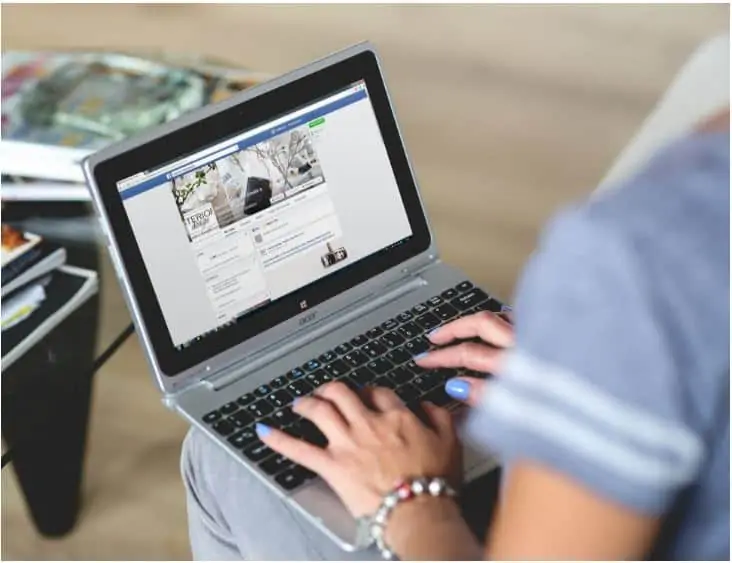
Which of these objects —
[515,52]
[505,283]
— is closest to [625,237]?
[505,283]

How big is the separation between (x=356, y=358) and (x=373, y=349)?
0.02 meters

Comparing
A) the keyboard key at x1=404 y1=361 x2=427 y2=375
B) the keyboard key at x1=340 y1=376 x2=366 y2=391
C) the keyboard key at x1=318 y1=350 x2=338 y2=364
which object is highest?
the keyboard key at x1=318 y1=350 x2=338 y2=364

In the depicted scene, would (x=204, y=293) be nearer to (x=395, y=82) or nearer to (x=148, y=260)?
(x=148, y=260)

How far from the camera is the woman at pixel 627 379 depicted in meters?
0.55

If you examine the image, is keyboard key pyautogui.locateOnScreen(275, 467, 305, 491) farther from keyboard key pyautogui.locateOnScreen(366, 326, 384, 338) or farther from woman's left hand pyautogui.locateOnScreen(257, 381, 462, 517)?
keyboard key pyautogui.locateOnScreen(366, 326, 384, 338)

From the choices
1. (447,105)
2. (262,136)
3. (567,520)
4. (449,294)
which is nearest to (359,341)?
(449,294)

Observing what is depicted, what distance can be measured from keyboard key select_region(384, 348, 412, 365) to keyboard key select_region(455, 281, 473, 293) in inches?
4.5

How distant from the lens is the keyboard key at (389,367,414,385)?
3.41 ft

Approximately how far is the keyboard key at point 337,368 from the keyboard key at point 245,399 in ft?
0.25

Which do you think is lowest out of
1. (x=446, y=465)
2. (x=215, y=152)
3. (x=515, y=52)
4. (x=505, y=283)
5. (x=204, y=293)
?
(x=505, y=283)

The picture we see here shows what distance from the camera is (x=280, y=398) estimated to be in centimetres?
102

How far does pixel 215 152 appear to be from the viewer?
1.03 m

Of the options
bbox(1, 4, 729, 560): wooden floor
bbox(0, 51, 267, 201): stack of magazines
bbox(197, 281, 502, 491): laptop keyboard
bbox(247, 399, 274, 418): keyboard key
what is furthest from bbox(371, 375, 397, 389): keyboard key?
bbox(1, 4, 729, 560): wooden floor

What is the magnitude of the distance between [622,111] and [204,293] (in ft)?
5.16
